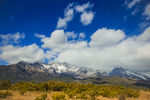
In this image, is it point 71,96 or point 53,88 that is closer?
point 71,96

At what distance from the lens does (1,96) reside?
2655 cm

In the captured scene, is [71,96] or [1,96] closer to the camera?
[1,96]

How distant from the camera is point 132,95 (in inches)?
1607

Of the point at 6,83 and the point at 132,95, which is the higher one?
the point at 6,83

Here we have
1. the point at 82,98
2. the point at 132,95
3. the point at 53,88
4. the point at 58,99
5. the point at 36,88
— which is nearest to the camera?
the point at 58,99

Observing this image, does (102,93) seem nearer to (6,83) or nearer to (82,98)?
(82,98)

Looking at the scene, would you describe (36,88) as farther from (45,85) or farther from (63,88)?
(63,88)

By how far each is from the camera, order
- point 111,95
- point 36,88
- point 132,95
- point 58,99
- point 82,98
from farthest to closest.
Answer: point 36,88
point 132,95
point 111,95
point 82,98
point 58,99

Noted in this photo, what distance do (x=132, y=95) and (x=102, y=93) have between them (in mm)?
10021

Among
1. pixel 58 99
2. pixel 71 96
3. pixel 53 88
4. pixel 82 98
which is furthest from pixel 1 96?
pixel 53 88

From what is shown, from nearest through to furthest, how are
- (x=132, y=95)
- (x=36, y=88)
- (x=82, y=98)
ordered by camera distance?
(x=82, y=98) < (x=132, y=95) < (x=36, y=88)

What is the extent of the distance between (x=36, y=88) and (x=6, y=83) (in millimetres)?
11029

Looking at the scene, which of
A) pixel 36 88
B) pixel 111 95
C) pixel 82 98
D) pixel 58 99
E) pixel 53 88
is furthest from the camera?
pixel 53 88

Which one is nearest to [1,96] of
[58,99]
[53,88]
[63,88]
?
[58,99]
